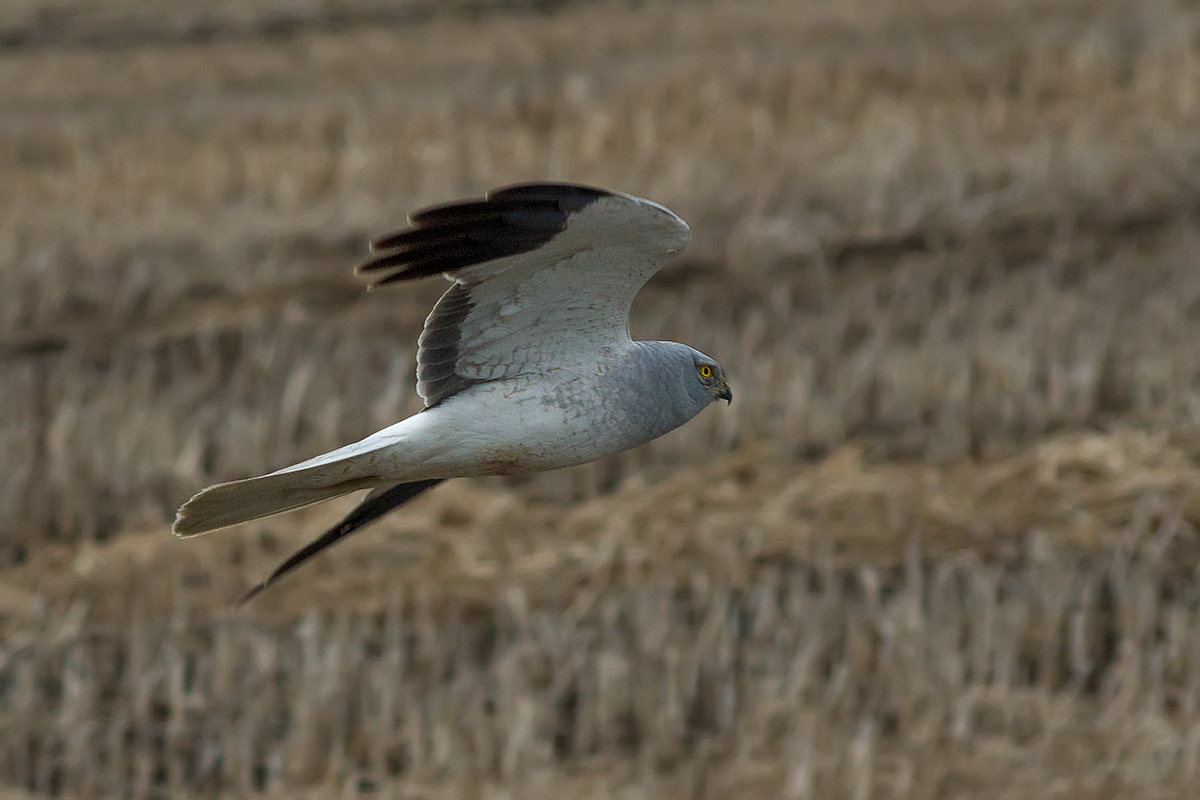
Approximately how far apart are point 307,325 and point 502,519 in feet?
7.91

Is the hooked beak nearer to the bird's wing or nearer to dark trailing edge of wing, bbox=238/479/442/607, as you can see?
the bird's wing

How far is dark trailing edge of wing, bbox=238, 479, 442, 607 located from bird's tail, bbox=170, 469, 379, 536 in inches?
6.2

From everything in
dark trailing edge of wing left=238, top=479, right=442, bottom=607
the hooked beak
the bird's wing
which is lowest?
dark trailing edge of wing left=238, top=479, right=442, bottom=607

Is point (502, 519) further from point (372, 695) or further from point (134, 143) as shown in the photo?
point (134, 143)

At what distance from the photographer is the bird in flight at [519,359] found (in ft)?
11.9

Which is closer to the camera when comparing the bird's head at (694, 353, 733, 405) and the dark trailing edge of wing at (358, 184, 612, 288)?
the dark trailing edge of wing at (358, 184, 612, 288)

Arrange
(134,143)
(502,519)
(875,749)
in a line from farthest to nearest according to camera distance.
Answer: (134,143) < (502,519) < (875,749)

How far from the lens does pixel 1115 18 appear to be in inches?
512

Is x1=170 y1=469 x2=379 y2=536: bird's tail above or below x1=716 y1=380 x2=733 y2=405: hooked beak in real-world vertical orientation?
below

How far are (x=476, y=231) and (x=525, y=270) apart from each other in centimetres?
16

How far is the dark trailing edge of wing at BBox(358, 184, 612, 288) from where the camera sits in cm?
354

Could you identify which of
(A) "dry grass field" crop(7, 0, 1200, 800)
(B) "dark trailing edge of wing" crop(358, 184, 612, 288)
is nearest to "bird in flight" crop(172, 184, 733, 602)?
(B) "dark trailing edge of wing" crop(358, 184, 612, 288)

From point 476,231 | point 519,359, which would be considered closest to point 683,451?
point 519,359

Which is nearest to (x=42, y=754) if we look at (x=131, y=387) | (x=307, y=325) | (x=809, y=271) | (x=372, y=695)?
(x=372, y=695)
